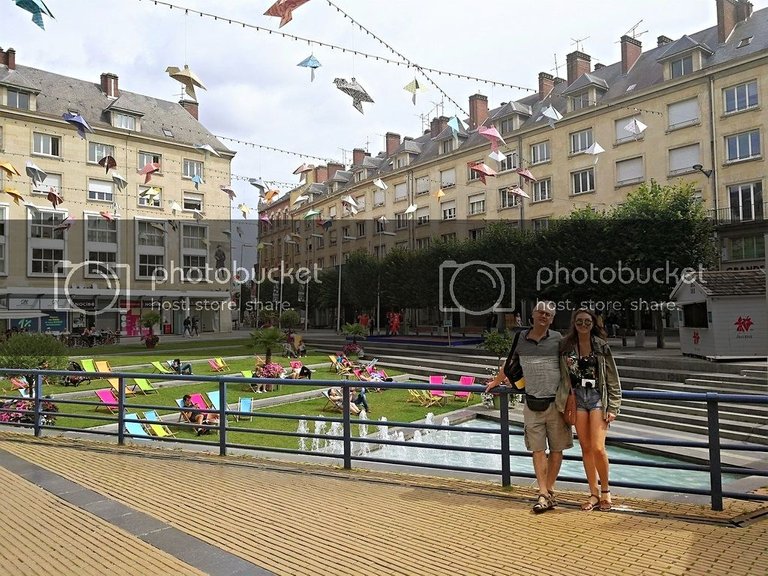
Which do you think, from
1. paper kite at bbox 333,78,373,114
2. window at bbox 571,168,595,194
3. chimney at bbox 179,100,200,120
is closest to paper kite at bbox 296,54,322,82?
paper kite at bbox 333,78,373,114

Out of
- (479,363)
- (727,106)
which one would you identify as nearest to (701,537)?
(479,363)

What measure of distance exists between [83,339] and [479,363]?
2451cm

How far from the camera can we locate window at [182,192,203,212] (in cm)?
4831

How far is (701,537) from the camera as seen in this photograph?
161 inches

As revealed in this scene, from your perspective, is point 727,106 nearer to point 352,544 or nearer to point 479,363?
point 479,363

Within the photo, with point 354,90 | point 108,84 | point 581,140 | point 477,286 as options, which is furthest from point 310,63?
point 108,84

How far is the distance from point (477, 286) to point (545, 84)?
17.2m

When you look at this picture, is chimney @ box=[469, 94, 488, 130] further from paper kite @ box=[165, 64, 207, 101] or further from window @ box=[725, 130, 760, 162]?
paper kite @ box=[165, 64, 207, 101]

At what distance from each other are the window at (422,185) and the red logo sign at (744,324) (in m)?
32.6

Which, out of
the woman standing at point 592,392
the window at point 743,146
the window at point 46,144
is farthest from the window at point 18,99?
the woman standing at point 592,392

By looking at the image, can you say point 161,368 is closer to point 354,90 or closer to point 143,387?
point 143,387

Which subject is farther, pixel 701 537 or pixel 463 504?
pixel 463 504

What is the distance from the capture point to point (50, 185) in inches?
1601

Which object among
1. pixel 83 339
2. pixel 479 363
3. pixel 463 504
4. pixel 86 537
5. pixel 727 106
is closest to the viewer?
pixel 86 537
